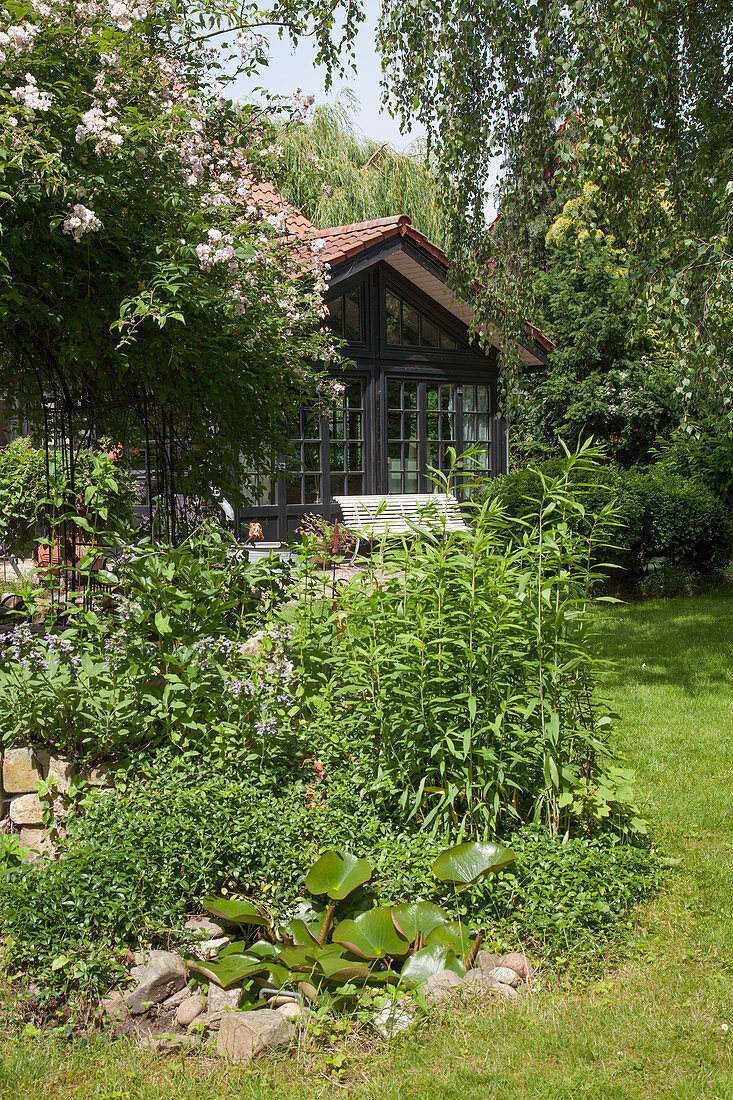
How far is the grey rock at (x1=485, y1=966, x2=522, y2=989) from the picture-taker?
8.46 ft

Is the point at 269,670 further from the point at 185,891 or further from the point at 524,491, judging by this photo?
the point at 524,491

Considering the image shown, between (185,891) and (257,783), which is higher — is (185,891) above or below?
below

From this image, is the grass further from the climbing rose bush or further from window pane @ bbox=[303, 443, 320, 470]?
window pane @ bbox=[303, 443, 320, 470]

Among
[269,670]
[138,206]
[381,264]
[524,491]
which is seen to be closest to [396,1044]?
[269,670]

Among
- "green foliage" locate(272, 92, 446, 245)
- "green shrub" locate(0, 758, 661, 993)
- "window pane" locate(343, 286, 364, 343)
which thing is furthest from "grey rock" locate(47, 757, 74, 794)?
"green foliage" locate(272, 92, 446, 245)

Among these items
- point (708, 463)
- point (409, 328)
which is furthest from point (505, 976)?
point (409, 328)

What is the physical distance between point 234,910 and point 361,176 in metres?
15.8

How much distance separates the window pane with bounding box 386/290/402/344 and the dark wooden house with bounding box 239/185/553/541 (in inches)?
0.6

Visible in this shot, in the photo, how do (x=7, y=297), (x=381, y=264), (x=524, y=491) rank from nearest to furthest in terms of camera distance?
(x=7, y=297) → (x=524, y=491) → (x=381, y=264)

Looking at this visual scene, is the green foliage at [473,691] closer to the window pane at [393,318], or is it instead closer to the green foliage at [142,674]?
the green foliage at [142,674]

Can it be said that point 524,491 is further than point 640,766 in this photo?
Yes

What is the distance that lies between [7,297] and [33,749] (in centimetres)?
172

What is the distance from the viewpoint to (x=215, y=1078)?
226 cm

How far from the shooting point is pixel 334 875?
9.17ft
